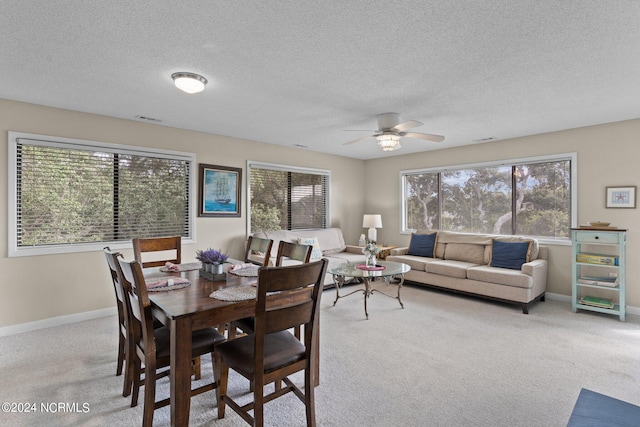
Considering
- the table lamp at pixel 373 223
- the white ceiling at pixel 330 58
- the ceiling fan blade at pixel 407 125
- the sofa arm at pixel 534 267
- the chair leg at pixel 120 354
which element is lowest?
the chair leg at pixel 120 354

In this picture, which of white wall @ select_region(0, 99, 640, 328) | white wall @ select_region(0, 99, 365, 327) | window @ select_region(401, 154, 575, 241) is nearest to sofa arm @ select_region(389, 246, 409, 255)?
window @ select_region(401, 154, 575, 241)

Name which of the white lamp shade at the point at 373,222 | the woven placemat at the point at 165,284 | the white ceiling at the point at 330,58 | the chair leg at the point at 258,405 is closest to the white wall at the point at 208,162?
the white ceiling at the point at 330,58

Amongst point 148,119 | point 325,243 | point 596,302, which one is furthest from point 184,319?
point 596,302

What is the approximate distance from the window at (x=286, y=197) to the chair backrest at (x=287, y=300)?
11.4 feet

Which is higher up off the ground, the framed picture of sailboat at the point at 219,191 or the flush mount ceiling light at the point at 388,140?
the flush mount ceiling light at the point at 388,140

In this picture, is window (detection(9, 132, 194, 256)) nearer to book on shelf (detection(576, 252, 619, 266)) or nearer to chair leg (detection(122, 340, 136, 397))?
chair leg (detection(122, 340, 136, 397))

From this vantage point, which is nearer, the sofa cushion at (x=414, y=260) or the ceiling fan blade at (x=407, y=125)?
the ceiling fan blade at (x=407, y=125)

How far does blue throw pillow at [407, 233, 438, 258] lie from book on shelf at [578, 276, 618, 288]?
2.02 m

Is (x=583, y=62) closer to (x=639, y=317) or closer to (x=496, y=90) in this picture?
(x=496, y=90)

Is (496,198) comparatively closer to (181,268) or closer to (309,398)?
(309,398)

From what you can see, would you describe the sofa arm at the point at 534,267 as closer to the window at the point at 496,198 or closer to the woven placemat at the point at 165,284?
the window at the point at 496,198

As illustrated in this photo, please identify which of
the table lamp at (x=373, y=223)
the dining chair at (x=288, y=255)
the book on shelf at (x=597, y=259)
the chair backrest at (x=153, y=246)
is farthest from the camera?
the table lamp at (x=373, y=223)

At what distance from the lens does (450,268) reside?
4.68 m

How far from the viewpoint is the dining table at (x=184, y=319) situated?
63.4 inches
